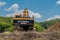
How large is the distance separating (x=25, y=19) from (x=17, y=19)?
2.84 feet

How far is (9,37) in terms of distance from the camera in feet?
43.8

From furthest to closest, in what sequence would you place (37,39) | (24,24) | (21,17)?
(21,17), (24,24), (37,39)

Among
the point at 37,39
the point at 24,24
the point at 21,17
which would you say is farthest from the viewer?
the point at 21,17

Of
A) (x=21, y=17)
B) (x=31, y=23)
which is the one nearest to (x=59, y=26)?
(x=31, y=23)

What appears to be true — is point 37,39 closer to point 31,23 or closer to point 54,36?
point 54,36

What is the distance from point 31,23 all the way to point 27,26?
1.80ft

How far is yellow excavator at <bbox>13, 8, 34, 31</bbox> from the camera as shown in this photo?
2353 cm

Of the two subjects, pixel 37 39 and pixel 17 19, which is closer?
pixel 37 39

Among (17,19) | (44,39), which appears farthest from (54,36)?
(17,19)

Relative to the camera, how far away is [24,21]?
2438 cm

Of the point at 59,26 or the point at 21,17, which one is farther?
the point at 21,17

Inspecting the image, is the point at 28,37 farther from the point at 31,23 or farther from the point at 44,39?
the point at 31,23

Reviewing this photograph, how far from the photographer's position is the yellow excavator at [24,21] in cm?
2353

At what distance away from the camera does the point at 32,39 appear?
1303 centimetres
